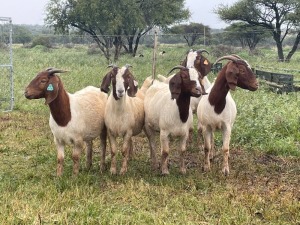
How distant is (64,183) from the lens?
586cm

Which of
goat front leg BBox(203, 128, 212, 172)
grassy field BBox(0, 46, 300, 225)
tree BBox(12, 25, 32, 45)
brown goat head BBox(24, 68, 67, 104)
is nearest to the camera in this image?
grassy field BBox(0, 46, 300, 225)

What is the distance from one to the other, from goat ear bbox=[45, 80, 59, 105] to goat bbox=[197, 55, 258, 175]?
246cm

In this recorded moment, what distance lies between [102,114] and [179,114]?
1.28 metres

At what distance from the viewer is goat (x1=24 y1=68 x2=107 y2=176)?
5984 mm

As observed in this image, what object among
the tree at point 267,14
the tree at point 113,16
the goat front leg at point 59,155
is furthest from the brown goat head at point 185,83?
the tree at point 267,14

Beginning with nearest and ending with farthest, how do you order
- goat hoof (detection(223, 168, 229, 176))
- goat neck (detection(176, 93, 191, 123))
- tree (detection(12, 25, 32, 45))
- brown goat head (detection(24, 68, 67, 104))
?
1. brown goat head (detection(24, 68, 67, 104))
2. goat neck (detection(176, 93, 191, 123))
3. goat hoof (detection(223, 168, 229, 176))
4. tree (detection(12, 25, 32, 45))

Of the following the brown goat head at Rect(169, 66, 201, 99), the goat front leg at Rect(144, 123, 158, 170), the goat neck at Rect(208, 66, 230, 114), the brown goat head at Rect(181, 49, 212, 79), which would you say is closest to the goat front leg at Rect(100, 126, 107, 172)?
the goat front leg at Rect(144, 123, 158, 170)

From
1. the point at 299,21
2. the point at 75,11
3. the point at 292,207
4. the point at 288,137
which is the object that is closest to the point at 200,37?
the point at 299,21

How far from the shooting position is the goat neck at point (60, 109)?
6.11 metres

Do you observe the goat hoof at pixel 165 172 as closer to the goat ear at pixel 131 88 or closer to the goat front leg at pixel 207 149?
the goat front leg at pixel 207 149

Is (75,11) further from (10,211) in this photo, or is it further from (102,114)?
(10,211)

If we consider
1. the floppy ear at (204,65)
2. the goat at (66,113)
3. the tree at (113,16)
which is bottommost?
the goat at (66,113)

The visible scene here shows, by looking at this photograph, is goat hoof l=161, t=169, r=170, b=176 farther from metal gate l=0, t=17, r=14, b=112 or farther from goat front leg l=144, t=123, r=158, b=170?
metal gate l=0, t=17, r=14, b=112

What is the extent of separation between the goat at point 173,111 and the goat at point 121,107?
337mm
